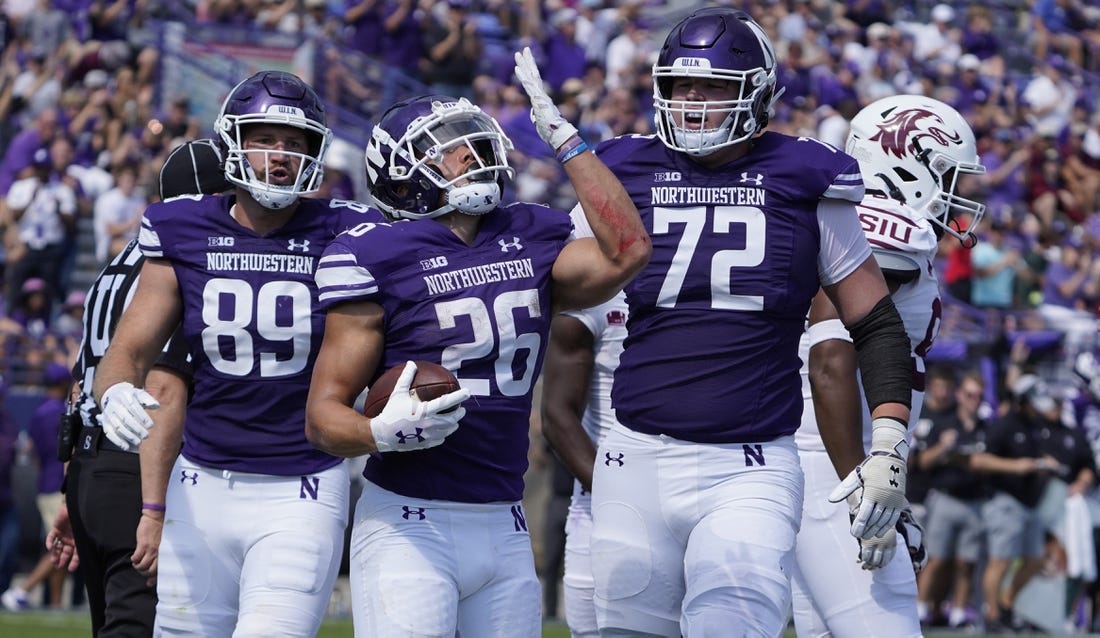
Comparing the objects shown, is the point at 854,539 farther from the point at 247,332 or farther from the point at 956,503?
the point at 956,503

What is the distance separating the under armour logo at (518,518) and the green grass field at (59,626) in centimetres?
580

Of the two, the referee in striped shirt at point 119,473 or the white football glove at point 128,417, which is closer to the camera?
the white football glove at point 128,417

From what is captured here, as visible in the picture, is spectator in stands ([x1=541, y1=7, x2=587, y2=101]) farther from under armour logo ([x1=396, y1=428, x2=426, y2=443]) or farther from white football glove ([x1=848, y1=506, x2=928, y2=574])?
under armour logo ([x1=396, y1=428, x2=426, y2=443])

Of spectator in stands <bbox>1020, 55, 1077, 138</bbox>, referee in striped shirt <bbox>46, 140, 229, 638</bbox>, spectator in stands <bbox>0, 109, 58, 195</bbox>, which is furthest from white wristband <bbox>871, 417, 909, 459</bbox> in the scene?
spectator in stands <bbox>1020, 55, 1077, 138</bbox>

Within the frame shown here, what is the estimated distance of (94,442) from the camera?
5.80 metres

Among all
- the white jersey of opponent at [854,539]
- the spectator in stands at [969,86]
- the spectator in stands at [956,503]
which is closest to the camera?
the white jersey of opponent at [854,539]

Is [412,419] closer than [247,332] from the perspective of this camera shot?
Yes

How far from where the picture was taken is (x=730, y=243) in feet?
15.6

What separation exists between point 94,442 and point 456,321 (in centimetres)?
186

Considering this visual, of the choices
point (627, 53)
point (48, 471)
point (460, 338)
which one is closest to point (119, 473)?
point (460, 338)

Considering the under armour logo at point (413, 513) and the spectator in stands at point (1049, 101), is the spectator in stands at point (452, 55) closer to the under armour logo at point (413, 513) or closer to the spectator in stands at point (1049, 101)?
the spectator in stands at point (1049, 101)

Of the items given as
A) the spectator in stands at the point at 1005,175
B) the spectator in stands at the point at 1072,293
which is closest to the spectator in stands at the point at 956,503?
the spectator in stands at the point at 1072,293

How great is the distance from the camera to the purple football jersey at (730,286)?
4762mm

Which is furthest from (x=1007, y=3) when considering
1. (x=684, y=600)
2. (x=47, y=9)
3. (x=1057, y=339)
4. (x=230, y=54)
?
(x=684, y=600)
